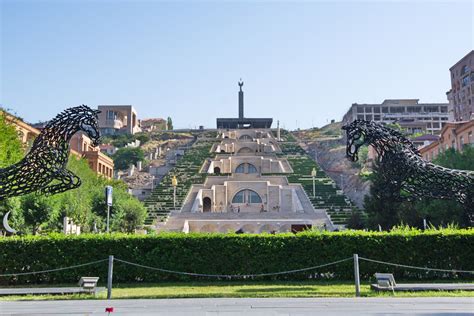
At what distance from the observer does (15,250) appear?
17406 millimetres

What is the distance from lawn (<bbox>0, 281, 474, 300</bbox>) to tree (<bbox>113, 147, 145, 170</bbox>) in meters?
84.0

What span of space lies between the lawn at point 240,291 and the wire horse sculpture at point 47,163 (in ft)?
10.5

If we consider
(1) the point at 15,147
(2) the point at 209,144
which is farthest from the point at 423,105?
(1) the point at 15,147

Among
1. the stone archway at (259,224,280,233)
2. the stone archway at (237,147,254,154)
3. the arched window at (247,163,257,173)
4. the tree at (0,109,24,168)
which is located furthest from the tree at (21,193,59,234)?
the stone archway at (237,147,254,154)

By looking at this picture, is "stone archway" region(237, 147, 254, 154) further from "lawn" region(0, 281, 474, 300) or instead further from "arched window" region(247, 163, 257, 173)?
"lawn" region(0, 281, 474, 300)

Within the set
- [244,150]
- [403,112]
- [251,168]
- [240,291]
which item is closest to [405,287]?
[240,291]

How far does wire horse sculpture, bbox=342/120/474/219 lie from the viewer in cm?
1532

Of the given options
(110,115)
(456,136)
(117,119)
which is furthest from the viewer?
(117,119)

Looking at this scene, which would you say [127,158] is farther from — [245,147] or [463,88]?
[463,88]

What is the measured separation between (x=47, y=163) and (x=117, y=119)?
12232 cm

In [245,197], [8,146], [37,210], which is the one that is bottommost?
[37,210]

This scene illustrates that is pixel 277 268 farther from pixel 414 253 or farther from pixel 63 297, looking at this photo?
pixel 63 297

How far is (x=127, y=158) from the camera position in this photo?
99.4 meters

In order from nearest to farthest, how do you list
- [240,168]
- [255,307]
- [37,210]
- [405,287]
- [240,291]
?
[255,307]
[405,287]
[240,291]
[37,210]
[240,168]
